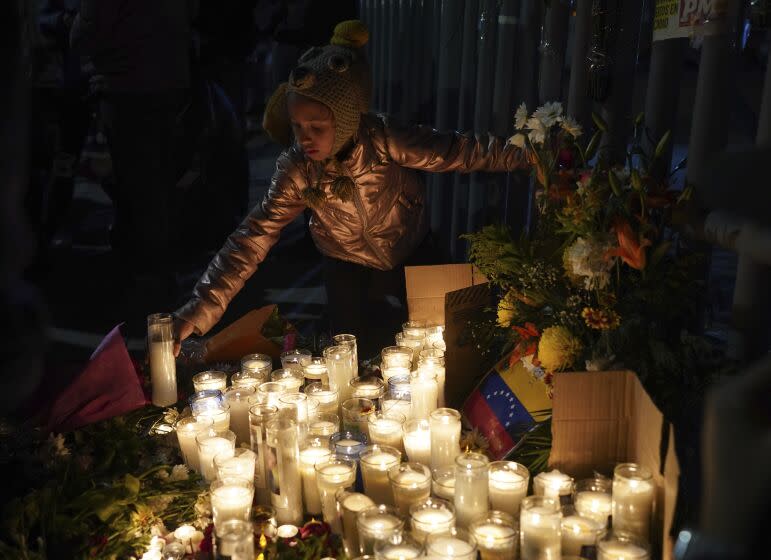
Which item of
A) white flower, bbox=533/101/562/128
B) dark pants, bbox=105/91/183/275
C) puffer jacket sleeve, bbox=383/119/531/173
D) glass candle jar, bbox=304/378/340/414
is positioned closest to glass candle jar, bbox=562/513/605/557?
glass candle jar, bbox=304/378/340/414

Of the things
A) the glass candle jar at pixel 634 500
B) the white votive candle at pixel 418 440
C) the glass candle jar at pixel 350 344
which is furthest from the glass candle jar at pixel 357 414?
the glass candle jar at pixel 634 500

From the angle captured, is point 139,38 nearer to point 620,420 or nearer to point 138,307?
point 138,307

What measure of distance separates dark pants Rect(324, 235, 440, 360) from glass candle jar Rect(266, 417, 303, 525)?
149 centimetres

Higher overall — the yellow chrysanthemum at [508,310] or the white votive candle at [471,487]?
the yellow chrysanthemum at [508,310]

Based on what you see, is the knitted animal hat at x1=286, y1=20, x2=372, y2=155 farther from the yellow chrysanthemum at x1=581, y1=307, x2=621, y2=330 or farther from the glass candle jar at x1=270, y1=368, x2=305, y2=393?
the yellow chrysanthemum at x1=581, y1=307, x2=621, y2=330

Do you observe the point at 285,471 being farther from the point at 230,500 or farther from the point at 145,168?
the point at 145,168

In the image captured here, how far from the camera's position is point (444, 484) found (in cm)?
166

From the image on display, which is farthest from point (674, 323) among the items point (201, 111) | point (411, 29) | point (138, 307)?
point (201, 111)

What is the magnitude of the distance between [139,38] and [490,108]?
224cm

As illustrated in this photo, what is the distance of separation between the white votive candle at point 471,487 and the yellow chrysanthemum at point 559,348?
0.37 m

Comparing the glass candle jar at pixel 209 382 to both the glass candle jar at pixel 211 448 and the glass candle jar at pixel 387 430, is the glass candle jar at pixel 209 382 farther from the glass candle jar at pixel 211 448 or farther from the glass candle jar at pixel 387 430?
the glass candle jar at pixel 387 430

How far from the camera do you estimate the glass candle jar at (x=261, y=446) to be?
1.79 metres

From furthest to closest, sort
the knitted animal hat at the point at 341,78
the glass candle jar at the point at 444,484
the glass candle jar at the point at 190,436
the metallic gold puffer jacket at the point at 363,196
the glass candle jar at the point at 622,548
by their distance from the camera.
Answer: the metallic gold puffer jacket at the point at 363,196 < the knitted animal hat at the point at 341,78 < the glass candle jar at the point at 190,436 < the glass candle jar at the point at 444,484 < the glass candle jar at the point at 622,548

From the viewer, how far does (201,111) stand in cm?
A: 572
